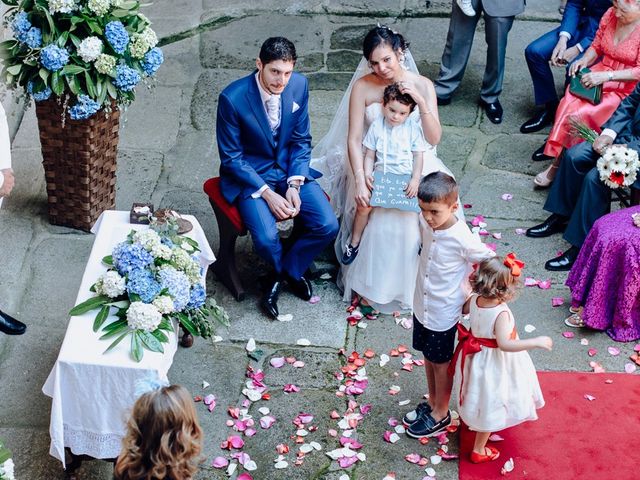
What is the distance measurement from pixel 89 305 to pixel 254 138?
1641 millimetres

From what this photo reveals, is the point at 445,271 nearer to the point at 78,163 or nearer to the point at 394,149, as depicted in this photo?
the point at 394,149

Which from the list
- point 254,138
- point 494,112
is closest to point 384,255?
point 254,138

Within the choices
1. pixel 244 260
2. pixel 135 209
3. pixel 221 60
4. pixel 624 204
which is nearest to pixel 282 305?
pixel 244 260

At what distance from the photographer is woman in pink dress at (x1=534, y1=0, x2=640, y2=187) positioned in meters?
6.54

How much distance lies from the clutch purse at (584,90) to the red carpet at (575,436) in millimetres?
2053

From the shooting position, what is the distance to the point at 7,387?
17.4 feet

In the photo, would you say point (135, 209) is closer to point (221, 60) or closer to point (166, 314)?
point (166, 314)

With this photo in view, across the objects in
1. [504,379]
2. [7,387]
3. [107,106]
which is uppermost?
[107,106]

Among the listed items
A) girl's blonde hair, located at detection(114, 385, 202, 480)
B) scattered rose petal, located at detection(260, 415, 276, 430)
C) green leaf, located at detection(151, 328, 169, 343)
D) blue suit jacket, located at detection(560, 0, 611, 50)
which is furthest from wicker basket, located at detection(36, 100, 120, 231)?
blue suit jacket, located at detection(560, 0, 611, 50)

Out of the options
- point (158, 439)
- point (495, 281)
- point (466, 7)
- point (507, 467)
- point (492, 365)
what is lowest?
point (507, 467)

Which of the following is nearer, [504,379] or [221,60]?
[504,379]

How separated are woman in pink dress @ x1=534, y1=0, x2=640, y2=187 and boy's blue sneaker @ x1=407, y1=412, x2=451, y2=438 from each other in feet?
7.96

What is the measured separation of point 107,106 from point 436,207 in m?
2.29

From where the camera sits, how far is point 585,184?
6.20 meters
